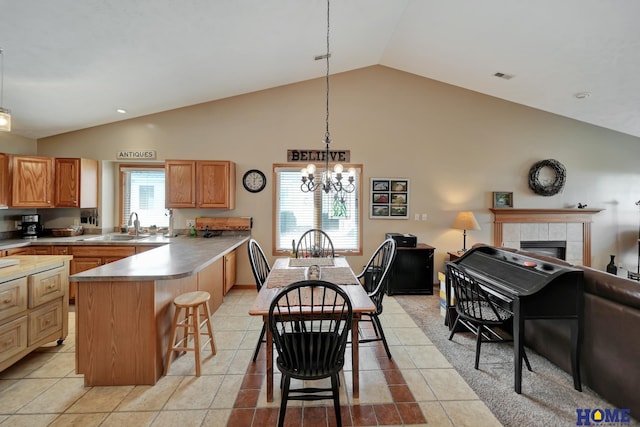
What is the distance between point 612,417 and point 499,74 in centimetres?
411

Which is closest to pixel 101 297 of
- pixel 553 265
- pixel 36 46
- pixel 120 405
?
pixel 120 405

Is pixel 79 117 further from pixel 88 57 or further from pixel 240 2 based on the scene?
pixel 240 2

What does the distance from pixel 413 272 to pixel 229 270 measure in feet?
9.52

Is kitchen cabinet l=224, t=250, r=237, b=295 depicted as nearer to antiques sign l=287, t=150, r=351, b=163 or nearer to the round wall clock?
the round wall clock

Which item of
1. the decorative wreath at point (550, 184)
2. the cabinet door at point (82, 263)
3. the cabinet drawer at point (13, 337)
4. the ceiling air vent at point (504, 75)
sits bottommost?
the cabinet drawer at point (13, 337)

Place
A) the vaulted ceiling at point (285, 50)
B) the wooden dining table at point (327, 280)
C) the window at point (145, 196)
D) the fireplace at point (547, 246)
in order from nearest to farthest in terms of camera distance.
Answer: the wooden dining table at point (327, 280)
the vaulted ceiling at point (285, 50)
the window at point (145, 196)
the fireplace at point (547, 246)

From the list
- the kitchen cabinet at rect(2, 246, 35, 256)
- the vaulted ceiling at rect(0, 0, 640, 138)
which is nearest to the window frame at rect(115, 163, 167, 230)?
the vaulted ceiling at rect(0, 0, 640, 138)

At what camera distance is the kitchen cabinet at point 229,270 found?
156 inches

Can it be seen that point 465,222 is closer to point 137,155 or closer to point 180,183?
point 180,183

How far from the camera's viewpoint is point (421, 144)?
4.61 metres

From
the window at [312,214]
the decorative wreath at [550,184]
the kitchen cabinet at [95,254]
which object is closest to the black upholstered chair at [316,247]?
the window at [312,214]

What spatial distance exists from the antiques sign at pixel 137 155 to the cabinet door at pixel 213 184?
38.1 inches

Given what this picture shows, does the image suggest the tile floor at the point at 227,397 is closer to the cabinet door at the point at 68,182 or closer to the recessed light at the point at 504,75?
the cabinet door at the point at 68,182

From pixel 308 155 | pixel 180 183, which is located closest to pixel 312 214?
pixel 308 155
